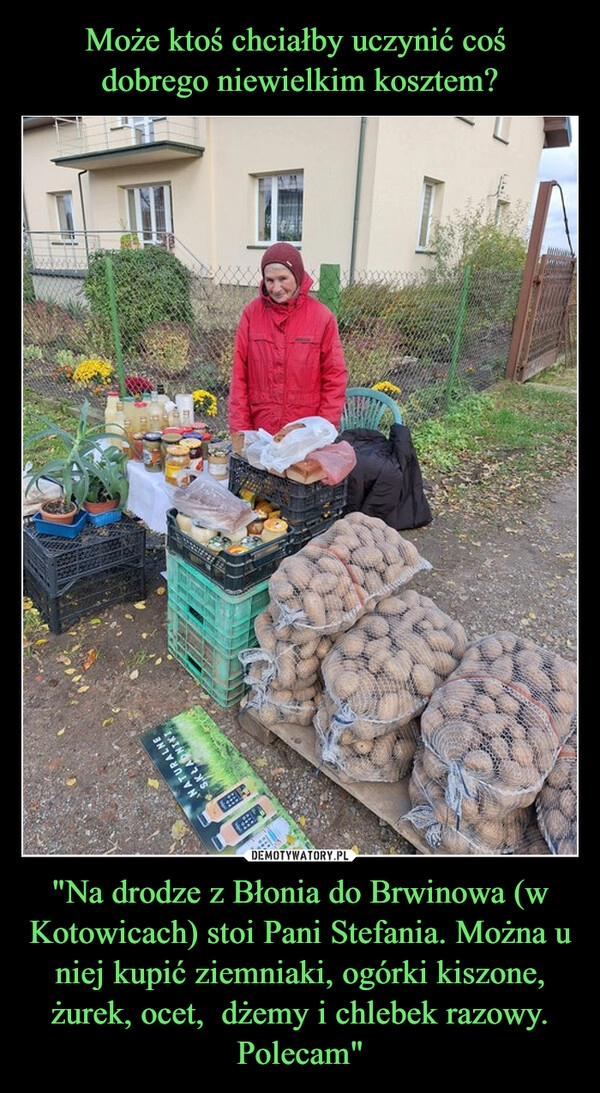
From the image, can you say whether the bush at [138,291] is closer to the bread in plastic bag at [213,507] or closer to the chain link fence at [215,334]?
the chain link fence at [215,334]

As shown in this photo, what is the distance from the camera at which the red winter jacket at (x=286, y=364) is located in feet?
9.73

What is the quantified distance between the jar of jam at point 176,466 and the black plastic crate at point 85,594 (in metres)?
0.53

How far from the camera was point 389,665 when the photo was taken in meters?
1.87

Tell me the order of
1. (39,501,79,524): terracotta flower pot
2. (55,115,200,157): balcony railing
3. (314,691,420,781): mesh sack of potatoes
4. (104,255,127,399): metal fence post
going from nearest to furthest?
(314,691,420,781): mesh sack of potatoes
(39,501,79,524): terracotta flower pot
(104,255,127,399): metal fence post
(55,115,200,157): balcony railing

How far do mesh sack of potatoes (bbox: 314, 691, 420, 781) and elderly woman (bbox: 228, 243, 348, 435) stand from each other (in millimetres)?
1714

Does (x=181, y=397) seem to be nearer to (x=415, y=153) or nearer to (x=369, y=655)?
(x=369, y=655)

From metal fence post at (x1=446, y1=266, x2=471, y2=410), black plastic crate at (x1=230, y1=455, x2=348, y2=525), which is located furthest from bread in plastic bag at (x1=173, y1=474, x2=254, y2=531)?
metal fence post at (x1=446, y1=266, x2=471, y2=410)

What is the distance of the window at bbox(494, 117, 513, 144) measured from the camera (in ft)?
37.6

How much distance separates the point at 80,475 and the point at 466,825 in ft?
8.34

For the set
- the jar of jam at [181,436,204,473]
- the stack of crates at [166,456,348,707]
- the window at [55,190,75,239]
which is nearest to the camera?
the stack of crates at [166,456,348,707]

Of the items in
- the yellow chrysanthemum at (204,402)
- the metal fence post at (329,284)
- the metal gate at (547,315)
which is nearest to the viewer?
the metal fence post at (329,284)

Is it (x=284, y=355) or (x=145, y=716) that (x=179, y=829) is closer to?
(x=145, y=716)

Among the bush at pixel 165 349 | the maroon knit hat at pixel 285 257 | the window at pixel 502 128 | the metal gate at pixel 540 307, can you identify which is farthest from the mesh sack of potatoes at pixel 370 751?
the window at pixel 502 128

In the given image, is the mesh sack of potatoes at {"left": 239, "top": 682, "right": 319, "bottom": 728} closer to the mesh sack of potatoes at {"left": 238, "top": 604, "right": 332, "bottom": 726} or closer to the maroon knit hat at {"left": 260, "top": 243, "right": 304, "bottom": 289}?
the mesh sack of potatoes at {"left": 238, "top": 604, "right": 332, "bottom": 726}
